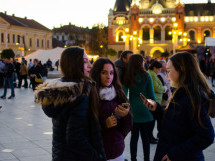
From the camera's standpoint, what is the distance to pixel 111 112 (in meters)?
3.02

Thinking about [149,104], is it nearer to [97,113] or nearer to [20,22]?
[97,113]

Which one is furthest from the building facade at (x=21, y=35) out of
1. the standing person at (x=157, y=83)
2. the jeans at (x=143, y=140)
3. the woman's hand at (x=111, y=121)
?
the woman's hand at (x=111, y=121)

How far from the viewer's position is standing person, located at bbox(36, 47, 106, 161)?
94.2 inches

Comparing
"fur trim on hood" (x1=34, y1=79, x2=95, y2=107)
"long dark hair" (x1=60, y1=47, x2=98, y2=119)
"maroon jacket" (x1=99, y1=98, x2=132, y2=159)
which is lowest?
"maroon jacket" (x1=99, y1=98, x2=132, y2=159)

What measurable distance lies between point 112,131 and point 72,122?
73 cm

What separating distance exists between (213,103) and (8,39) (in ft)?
200

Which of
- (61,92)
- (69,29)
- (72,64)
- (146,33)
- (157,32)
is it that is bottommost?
(61,92)

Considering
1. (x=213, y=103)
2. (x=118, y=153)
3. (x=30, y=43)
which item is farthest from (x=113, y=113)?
(x=30, y=43)

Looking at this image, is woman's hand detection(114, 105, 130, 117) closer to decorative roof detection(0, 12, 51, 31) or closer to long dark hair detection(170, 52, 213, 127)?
long dark hair detection(170, 52, 213, 127)

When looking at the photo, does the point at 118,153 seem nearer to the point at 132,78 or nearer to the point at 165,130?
→ the point at 165,130

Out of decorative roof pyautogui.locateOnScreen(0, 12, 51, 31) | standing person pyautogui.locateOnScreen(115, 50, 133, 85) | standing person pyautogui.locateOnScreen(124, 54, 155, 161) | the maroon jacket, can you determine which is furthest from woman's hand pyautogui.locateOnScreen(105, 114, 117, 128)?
decorative roof pyautogui.locateOnScreen(0, 12, 51, 31)

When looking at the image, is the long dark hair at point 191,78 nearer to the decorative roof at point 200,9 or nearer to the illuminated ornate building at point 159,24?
the illuminated ornate building at point 159,24

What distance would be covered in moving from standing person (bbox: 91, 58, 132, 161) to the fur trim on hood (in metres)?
0.50

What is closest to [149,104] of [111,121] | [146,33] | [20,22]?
[111,121]
